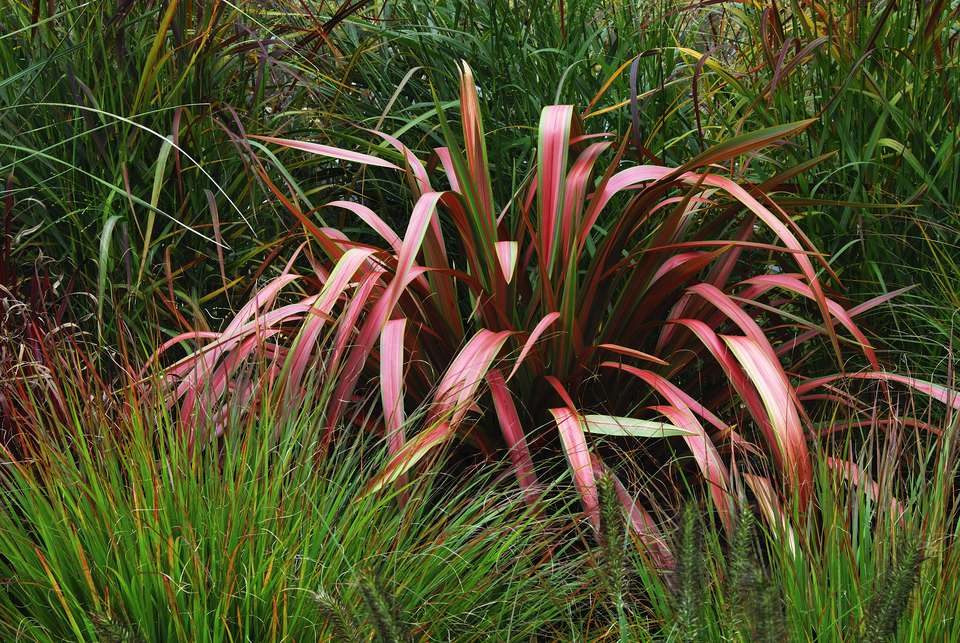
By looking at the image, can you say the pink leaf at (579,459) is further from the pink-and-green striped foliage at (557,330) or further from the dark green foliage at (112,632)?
the dark green foliage at (112,632)

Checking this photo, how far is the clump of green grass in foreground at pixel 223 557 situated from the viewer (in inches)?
54.0

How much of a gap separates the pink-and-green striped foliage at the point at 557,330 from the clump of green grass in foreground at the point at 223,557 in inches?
7.0

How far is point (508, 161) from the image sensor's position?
113 inches

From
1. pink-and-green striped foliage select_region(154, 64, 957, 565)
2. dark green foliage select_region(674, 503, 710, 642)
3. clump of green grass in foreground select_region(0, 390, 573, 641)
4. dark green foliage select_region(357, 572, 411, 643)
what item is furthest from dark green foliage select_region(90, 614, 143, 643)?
pink-and-green striped foliage select_region(154, 64, 957, 565)

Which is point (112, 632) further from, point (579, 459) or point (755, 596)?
point (579, 459)

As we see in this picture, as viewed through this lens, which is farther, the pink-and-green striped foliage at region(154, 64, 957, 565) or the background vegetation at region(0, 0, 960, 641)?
the pink-and-green striped foliage at region(154, 64, 957, 565)

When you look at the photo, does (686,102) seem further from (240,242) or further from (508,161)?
(240,242)

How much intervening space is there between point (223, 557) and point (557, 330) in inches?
36.2

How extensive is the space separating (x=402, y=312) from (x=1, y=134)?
3.85ft

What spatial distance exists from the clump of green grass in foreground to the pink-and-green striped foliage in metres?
0.18

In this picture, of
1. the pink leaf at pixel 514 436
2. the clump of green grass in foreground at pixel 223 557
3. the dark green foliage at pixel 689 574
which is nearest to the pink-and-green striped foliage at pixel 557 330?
the pink leaf at pixel 514 436

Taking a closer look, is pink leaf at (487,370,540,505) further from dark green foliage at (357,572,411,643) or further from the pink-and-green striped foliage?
dark green foliage at (357,572,411,643)

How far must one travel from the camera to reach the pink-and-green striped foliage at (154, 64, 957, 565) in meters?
1.79

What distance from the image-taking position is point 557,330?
2.06m
